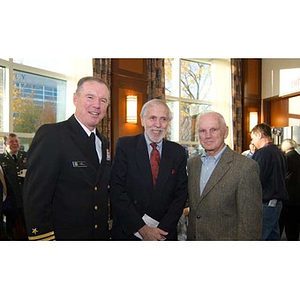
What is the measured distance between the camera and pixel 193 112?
7.28 metres

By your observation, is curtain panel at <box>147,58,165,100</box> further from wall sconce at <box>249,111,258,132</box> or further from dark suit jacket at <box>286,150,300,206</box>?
wall sconce at <box>249,111,258,132</box>

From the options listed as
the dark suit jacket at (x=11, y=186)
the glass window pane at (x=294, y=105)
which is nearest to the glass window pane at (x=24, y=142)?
the dark suit jacket at (x=11, y=186)

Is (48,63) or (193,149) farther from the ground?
(48,63)

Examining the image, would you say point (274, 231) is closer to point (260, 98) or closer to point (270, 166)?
point (270, 166)

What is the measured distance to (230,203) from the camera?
1961mm

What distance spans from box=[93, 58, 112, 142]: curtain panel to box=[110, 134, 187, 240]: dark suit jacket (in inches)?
121

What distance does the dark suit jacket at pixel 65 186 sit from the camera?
5.72 feet

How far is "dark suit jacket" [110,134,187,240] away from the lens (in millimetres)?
2125

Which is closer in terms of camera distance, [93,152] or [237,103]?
[93,152]

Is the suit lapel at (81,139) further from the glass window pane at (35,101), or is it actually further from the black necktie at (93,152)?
the glass window pane at (35,101)

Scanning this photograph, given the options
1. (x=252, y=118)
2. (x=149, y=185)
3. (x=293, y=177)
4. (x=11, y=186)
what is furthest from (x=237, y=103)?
(x=149, y=185)

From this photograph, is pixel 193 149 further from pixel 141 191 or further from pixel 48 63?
pixel 141 191

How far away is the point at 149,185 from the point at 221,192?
1.50 ft
